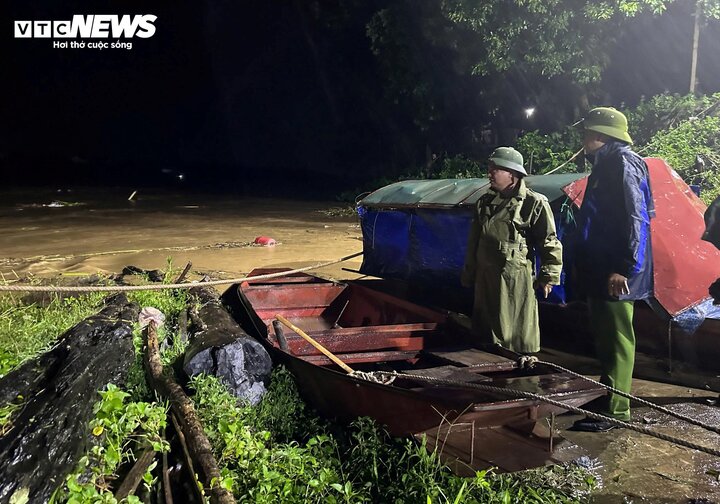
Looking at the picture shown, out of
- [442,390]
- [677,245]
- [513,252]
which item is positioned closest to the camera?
[442,390]

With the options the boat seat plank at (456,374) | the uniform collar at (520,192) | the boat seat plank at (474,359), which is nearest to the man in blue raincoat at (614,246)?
the uniform collar at (520,192)

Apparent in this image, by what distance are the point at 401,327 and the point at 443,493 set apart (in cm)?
220

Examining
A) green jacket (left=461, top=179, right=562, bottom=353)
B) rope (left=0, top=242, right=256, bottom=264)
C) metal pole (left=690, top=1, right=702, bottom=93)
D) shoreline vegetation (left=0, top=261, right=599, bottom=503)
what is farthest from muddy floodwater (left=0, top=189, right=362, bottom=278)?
metal pole (left=690, top=1, right=702, bottom=93)

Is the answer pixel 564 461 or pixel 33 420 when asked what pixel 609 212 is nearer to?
pixel 564 461

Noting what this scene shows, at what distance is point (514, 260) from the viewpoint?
452 centimetres

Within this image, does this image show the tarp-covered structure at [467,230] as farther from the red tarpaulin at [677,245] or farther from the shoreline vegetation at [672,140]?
the shoreline vegetation at [672,140]

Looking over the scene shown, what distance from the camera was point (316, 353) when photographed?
17.2 ft

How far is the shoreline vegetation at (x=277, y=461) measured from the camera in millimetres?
3383

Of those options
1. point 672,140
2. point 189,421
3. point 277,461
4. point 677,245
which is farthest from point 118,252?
point 672,140

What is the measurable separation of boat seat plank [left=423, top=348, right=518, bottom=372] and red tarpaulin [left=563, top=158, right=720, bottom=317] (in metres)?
1.84

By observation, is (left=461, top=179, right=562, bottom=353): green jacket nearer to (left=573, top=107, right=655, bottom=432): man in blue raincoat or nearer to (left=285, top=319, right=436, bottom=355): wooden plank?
(left=573, top=107, right=655, bottom=432): man in blue raincoat

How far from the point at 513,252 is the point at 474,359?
2.82 feet

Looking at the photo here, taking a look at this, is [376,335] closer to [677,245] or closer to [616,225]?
[616,225]

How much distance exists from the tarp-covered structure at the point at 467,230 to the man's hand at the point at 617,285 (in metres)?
1.16
